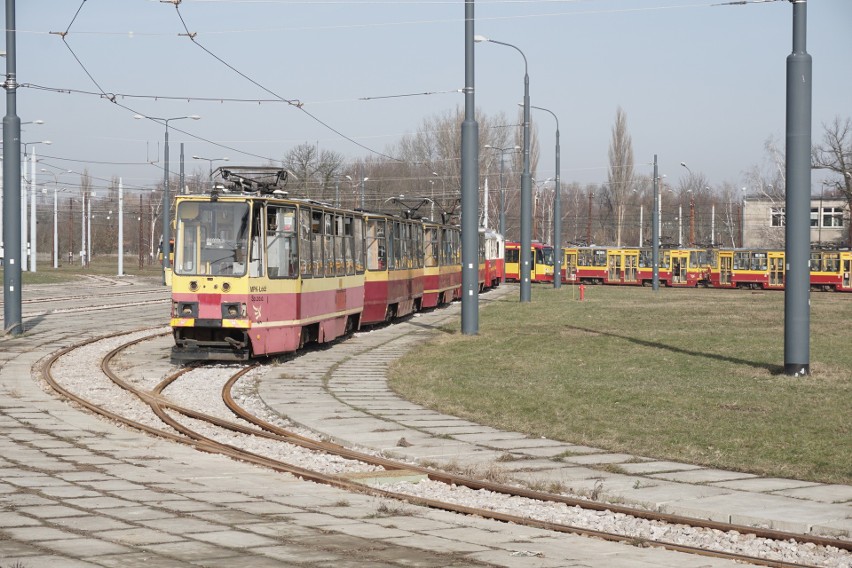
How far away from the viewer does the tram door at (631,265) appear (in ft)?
241

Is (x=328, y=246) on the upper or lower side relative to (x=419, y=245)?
lower

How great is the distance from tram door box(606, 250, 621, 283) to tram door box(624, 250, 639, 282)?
45 centimetres

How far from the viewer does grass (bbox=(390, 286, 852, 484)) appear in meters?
11.3

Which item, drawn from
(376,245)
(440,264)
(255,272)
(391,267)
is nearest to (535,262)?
(440,264)

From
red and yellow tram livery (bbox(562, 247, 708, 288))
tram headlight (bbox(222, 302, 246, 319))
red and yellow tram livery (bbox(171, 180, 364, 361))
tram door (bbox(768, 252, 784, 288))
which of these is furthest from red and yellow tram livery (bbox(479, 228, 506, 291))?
tram headlight (bbox(222, 302, 246, 319))

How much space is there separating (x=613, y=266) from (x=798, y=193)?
58.0 m

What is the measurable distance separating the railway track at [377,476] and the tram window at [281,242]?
3043 mm

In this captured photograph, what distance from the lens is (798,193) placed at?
55.7 ft

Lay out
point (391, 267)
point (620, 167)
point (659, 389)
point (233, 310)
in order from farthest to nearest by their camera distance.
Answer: point (620, 167)
point (391, 267)
point (233, 310)
point (659, 389)

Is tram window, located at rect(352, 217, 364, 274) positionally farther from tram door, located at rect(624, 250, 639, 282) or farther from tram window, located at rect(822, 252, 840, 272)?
tram door, located at rect(624, 250, 639, 282)

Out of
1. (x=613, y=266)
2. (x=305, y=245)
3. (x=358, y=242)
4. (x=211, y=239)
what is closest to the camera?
(x=211, y=239)

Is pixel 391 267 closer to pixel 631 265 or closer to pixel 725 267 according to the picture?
pixel 725 267

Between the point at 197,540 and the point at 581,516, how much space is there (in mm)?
2757

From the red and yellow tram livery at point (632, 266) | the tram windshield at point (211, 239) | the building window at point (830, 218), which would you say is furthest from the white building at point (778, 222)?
the tram windshield at point (211, 239)
